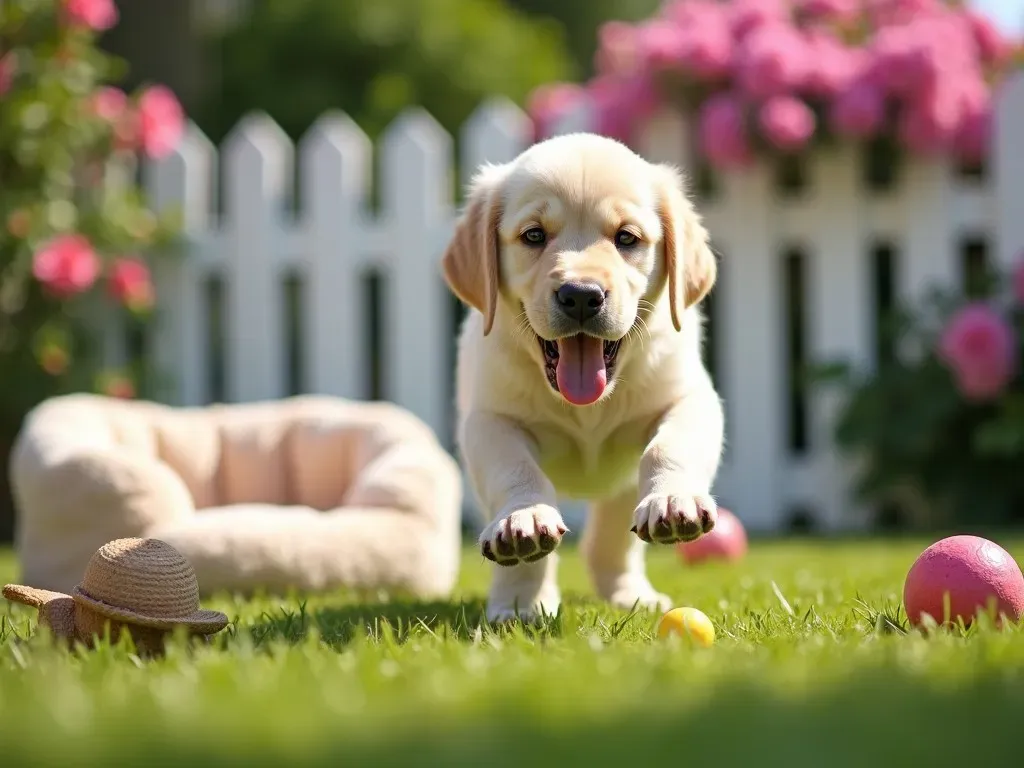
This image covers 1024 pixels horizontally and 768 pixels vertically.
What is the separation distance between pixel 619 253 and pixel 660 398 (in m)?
0.39

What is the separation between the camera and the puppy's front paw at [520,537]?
2.43 m

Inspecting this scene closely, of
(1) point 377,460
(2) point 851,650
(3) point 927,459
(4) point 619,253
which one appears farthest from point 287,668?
(3) point 927,459

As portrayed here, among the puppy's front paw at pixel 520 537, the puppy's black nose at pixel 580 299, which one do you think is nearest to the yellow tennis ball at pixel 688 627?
the puppy's front paw at pixel 520 537

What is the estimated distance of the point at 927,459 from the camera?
19.0 ft

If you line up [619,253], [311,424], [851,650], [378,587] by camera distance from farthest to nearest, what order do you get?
[311,424] < [378,587] < [619,253] < [851,650]

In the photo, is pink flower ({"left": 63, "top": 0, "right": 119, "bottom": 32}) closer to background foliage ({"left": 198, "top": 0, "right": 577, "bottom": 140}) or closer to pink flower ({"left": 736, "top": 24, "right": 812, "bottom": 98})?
pink flower ({"left": 736, "top": 24, "right": 812, "bottom": 98})

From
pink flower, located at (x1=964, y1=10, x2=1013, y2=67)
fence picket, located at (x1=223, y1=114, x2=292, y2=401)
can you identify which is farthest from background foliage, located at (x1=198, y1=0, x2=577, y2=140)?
pink flower, located at (x1=964, y1=10, x2=1013, y2=67)

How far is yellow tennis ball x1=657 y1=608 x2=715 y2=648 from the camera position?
7.50 feet

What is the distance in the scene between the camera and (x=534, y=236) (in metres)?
2.88

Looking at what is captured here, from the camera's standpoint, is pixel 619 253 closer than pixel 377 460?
Yes

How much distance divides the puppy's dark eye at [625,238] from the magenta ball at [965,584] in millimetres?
A: 974

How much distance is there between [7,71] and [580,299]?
4.49 metres

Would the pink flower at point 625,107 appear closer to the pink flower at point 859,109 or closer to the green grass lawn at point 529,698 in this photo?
the pink flower at point 859,109

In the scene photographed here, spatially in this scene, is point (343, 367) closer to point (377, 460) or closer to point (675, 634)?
point (377, 460)
